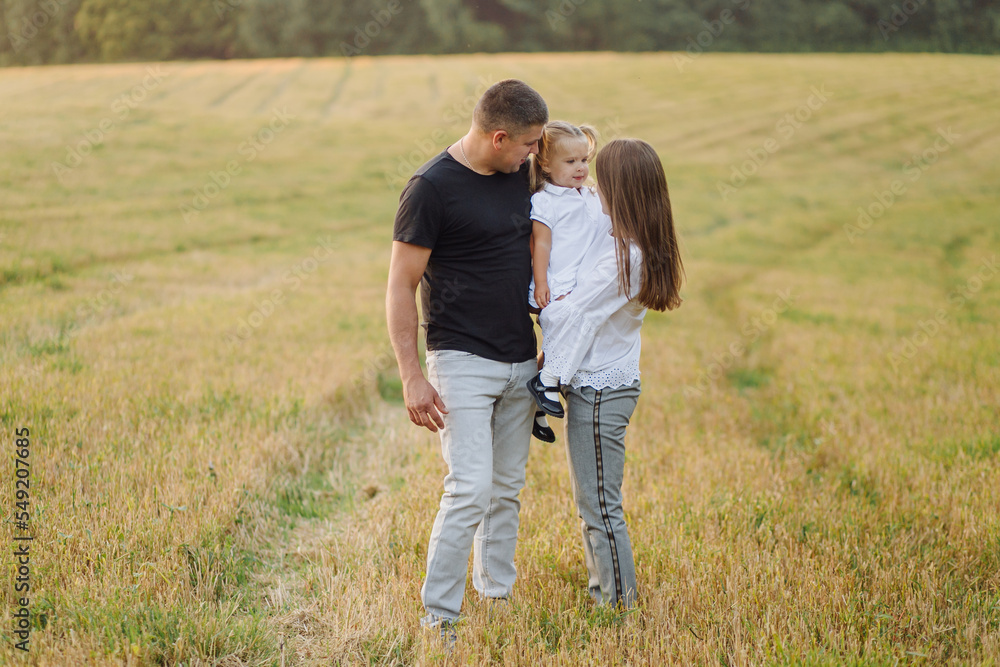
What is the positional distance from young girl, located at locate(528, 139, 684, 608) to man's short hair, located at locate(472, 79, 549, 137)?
1.29 feet

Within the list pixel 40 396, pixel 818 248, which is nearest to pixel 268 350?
pixel 40 396

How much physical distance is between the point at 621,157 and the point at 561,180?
0.37 m

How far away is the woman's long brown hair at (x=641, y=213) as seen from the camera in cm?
346

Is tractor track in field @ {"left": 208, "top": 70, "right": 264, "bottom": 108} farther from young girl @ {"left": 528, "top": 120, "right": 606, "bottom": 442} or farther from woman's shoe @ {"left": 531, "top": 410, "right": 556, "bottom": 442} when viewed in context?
woman's shoe @ {"left": 531, "top": 410, "right": 556, "bottom": 442}

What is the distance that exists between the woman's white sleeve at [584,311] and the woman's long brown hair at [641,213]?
0.06m

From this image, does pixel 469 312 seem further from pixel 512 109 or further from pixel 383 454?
pixel 383 454

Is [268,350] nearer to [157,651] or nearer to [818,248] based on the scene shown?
[157,651]

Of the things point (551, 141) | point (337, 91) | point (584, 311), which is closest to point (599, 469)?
point (584, 311)

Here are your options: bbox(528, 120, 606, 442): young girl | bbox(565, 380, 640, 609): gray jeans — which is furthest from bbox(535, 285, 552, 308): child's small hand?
bbox(565, 380, 640, 609): gray jeans

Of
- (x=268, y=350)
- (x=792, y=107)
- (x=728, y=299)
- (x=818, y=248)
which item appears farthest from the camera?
(x=792, y=107)

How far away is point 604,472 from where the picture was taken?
11.7 ft

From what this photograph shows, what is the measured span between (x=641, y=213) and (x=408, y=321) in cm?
125

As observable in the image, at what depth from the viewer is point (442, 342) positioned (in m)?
3.69

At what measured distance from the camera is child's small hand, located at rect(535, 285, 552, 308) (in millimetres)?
3711
